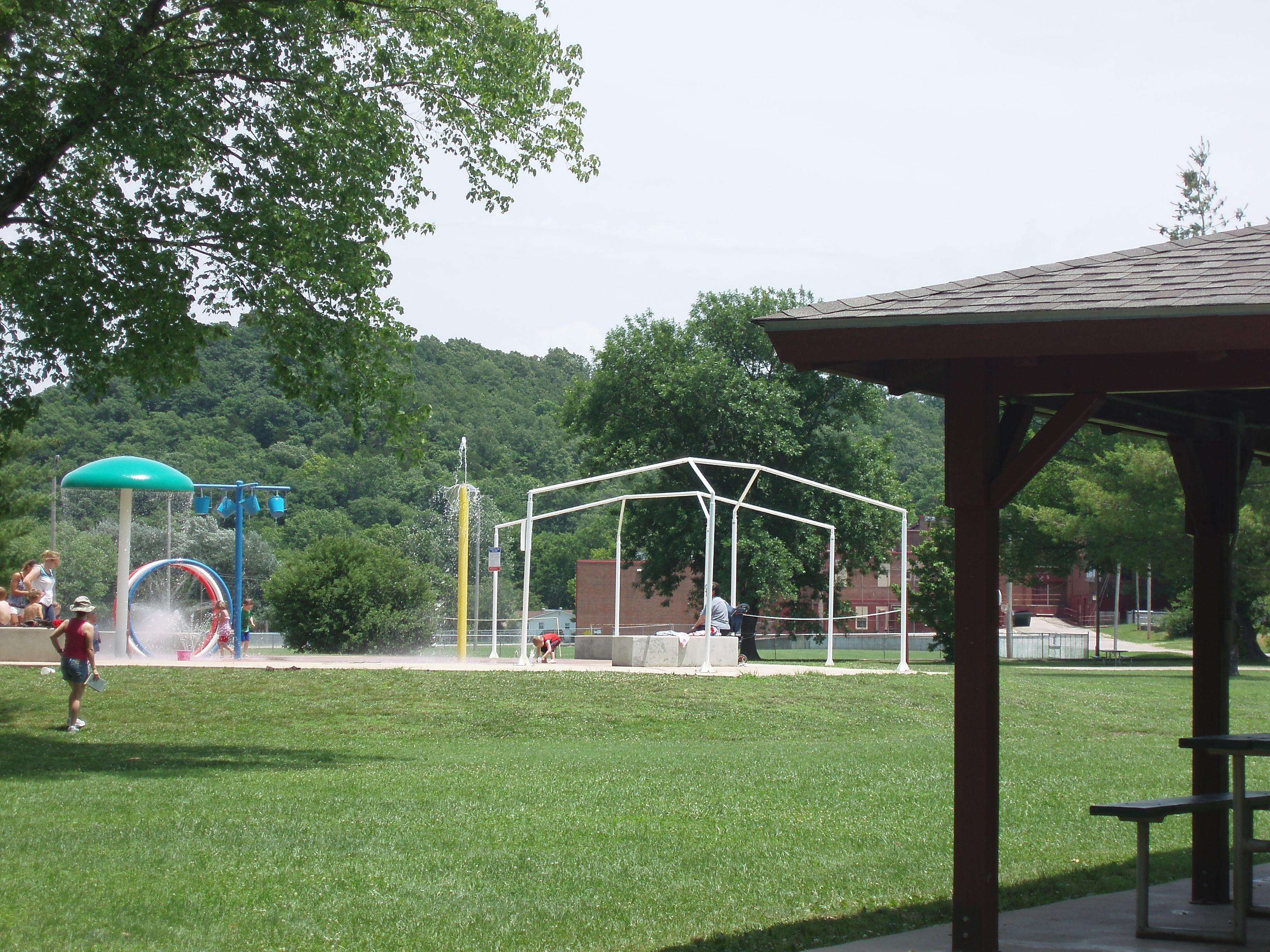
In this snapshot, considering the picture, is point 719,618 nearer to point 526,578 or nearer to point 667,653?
point 667,653

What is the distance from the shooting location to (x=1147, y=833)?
19.4 ft

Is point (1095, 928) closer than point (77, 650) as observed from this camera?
Yes

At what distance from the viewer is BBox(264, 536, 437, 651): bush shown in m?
31.0

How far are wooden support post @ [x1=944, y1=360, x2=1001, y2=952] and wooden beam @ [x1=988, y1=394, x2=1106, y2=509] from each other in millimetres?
61

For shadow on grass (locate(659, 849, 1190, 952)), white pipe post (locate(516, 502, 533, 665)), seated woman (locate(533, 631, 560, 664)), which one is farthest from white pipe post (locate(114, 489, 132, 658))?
shadow on grass (locate(659, 849, 1190, 952))

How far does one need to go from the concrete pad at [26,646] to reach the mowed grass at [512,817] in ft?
9.05

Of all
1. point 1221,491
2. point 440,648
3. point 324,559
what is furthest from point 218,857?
point 440,648

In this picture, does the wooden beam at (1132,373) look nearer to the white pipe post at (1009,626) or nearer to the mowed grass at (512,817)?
the mowed grass at (512,817)

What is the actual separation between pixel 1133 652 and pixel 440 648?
Result: 26.9 meters

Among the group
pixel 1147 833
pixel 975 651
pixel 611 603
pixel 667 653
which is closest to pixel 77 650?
pixel 975 651

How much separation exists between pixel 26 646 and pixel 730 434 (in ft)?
86.9

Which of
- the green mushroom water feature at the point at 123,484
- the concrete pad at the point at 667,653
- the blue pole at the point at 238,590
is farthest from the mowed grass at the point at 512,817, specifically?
the blue pole at the point at 238,590

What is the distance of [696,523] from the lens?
135 feet

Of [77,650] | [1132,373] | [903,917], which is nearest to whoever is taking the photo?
[1132,373]
